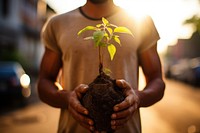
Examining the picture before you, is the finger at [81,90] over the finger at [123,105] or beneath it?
over

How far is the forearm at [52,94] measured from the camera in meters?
2.07

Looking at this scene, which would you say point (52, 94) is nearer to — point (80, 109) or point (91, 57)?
point (91, 57)

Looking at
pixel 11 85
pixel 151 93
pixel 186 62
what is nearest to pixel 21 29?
pixel 186 62

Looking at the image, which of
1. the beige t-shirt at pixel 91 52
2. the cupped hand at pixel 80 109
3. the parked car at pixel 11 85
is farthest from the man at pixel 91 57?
the parked car at pixel 11 85

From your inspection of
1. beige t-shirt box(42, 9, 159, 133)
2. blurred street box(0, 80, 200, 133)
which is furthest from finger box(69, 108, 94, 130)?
blurred street box(0, 80, 200, 133)

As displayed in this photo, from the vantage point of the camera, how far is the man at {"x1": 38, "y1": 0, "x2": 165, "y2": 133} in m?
2.17

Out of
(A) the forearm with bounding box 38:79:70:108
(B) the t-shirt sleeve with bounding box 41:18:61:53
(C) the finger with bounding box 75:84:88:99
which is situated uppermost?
(B) the t-shirt sleeve with bounding box 41:18:61:53

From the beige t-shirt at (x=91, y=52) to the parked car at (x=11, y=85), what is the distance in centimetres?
889

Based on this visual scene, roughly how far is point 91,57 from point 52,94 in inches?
12.1

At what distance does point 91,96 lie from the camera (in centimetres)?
174

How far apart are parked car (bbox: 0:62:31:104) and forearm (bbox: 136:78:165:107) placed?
909 centimetres

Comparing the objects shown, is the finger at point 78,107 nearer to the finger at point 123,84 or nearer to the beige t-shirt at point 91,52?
the finger at point 123,84

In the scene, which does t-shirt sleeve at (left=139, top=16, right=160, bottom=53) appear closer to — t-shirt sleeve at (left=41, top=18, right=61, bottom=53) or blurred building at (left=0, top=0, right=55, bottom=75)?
t-shirt sleeve at (left=41, top=18, right=61, bottom=53)

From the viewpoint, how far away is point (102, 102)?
172 centimetres
